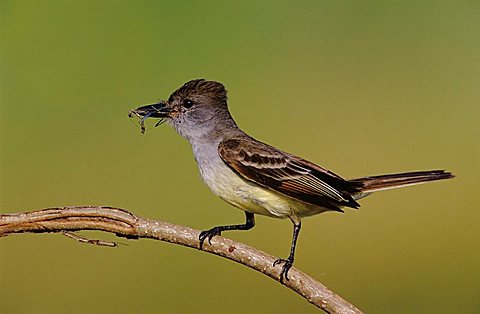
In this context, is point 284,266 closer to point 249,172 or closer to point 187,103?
point 249,172

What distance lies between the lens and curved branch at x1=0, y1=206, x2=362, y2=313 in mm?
1389

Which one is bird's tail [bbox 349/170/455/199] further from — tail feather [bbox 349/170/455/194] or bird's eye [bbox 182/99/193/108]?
bird's eye [bbox 182/99/193/108]

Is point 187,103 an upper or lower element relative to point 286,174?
upper

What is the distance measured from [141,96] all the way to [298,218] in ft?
4.32

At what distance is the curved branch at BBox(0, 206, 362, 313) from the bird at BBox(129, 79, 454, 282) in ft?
0.69

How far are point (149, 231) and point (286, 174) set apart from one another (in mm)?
474

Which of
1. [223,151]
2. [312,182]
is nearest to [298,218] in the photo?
[312,182]

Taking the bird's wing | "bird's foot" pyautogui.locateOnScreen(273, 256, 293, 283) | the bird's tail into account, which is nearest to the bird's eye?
the bird's wing

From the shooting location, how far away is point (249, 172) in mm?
1811

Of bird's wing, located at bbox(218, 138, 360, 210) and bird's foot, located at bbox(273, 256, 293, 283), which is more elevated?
bird's wing, located at bbox(218, 138, 360, 210)

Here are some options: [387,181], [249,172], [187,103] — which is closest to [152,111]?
[187,103]

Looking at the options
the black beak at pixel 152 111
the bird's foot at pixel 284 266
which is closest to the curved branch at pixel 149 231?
the bird's foot at pixel 284 266

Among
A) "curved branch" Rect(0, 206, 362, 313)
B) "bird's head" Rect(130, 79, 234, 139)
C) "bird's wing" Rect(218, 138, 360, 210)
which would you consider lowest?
"curved branch" Rect(0, 206, 362, 313)

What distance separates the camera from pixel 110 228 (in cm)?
142
